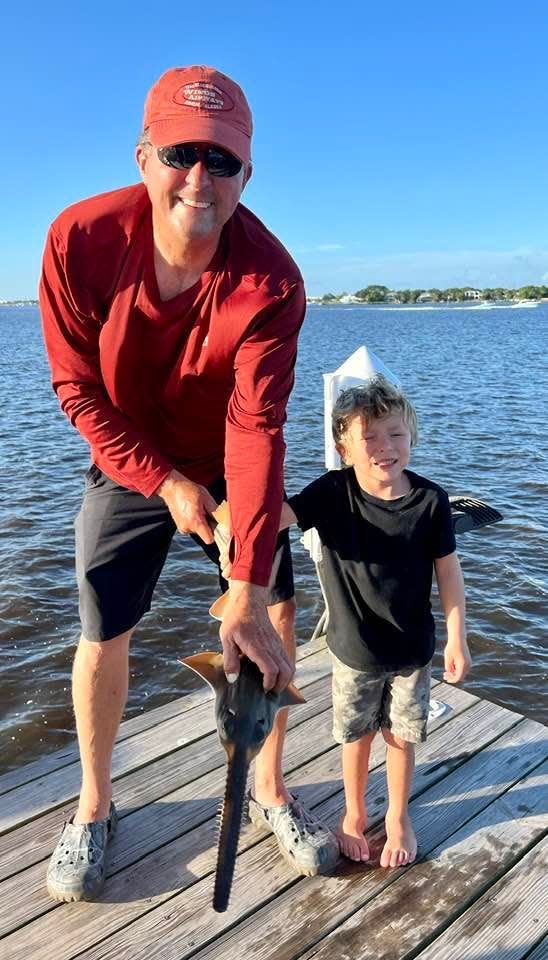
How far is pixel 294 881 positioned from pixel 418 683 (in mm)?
899

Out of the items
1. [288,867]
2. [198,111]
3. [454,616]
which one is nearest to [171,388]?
[198,111]

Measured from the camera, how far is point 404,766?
294 cm

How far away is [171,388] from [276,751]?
1555 mm

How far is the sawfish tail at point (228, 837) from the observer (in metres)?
1.89

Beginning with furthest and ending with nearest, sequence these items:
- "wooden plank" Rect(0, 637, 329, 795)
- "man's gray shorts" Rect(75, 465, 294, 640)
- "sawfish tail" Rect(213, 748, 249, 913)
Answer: "wooden plank" Rect(0, 637, 329, 795) < "man's gray shorts" Rect(75, 465, 294, 640) < "sawfish tail" Rect(213, 748, 249, 913)

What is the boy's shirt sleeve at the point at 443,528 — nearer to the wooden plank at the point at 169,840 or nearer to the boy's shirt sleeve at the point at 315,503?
the boy's shirt sleeve at the point at 315,503

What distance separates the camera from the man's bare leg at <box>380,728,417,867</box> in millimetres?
2898

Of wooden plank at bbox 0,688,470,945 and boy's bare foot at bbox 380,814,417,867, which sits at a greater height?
boy's bare foot at bbox 380,814,417,867

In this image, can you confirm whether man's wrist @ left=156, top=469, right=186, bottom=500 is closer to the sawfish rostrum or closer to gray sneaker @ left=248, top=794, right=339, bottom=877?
the sawfish rostrum

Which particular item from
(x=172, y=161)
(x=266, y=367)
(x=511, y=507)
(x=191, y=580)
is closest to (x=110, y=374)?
(x=266, y=367)

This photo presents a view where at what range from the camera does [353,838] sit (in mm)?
2971

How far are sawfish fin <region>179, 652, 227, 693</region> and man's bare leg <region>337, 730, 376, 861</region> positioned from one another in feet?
3.32

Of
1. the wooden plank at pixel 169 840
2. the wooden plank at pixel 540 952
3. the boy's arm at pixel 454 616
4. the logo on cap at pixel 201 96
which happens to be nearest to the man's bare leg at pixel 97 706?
the wooden plank at pixel 169 840

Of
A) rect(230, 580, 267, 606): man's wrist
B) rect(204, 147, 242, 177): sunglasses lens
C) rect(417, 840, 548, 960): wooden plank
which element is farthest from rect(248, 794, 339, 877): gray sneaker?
rect(204, 147, 242, 177): sunglasses lens
